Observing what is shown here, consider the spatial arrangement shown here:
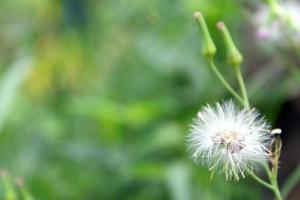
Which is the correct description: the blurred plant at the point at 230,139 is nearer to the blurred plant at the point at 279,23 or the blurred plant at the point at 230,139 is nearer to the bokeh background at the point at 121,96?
the blurred plant at the point at 279,23

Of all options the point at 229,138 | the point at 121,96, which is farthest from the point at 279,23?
the point at 121,96

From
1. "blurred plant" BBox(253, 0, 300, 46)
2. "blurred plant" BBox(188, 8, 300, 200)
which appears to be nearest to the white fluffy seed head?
"blurred plant" BBox(188, 8, 300, 200)

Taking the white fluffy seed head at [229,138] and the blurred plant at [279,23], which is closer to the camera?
the white fluffy seed head at [229,138]

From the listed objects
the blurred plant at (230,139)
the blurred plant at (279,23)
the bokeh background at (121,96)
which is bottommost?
the blurred plant at (230,139)

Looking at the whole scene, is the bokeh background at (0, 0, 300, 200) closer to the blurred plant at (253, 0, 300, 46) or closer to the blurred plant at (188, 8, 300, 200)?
the blurred plant at (253, 0, 300, 46)

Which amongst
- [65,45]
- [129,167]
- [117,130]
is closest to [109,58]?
[65,45]

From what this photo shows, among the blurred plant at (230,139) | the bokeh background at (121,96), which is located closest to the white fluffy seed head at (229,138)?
the blurred plant at (230,139)
